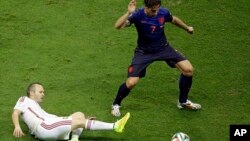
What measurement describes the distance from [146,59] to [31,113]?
169 cm

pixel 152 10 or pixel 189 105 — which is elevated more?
pixel 152 10

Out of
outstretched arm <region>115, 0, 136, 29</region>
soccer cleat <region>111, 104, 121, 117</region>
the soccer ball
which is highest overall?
outstretched arm <region>115, 0, 136, 29</region>

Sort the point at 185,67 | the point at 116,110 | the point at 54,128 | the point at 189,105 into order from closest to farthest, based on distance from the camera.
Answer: the point at 54,128
the point at 185,67
the point at 116,110
the point at 189,105

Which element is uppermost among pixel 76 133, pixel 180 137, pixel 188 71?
pixel 188 71

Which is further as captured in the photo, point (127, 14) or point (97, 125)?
point (127, 14)

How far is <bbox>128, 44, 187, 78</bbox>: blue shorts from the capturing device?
679 cm

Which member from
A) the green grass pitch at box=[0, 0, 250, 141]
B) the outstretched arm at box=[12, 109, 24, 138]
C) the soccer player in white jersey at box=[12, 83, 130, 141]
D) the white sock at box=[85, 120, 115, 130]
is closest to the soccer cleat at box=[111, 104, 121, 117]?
the green grass pitch at box=[0, 0, 250, 141]

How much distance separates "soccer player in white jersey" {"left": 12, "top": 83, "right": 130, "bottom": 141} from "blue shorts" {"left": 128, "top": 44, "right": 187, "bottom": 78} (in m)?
0.64

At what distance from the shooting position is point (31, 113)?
6.41 metres

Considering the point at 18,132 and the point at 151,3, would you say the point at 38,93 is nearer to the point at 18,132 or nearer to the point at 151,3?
the point at 18,132

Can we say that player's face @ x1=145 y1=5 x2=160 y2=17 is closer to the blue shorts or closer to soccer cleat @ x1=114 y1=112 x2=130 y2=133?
the blue shorts

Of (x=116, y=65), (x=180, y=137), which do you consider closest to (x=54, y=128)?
(x=180, y=137)

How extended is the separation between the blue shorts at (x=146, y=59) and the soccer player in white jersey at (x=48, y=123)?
64 centimetres

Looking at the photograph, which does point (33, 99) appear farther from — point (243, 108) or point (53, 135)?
point (243, 108)
